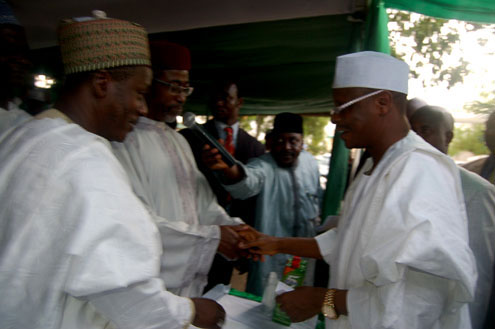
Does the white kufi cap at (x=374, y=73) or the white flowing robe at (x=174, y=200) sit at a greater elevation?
the white kufi cap at (x=374, y=73)

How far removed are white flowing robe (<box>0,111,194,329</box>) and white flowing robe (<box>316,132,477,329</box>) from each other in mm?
820

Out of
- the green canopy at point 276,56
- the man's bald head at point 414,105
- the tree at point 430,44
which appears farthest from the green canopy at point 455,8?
the man's bald head at point 414,105

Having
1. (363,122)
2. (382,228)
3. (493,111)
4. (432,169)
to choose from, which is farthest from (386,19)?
(382,228)

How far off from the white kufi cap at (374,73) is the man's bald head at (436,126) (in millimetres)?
1059

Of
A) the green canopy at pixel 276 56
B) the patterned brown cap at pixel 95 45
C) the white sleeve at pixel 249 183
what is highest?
the green canopy at pixel 276 56

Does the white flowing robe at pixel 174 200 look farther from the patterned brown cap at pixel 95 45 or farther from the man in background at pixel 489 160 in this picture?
the man in background at pixel 489 160

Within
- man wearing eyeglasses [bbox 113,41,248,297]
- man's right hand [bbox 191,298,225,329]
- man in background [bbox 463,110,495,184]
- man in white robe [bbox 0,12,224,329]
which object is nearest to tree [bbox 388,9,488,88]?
man in background [bbox 463,110,495,184]

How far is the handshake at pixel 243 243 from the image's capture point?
2168 mm

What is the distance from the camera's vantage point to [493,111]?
2127mm

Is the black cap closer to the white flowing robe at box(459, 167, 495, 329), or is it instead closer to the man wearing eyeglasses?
the man wearing eyeglasses

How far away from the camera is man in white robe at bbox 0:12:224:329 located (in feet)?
3.12

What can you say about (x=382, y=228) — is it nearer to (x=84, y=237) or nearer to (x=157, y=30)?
(x=84, y=237)

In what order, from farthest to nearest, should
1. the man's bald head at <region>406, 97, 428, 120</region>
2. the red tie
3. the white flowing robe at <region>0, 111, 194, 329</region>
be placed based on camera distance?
the red tie < the man's bald head at <region>406, 97, 428, 120</region> < the white flowing robe at <region>0, 111, 194, 329</region>

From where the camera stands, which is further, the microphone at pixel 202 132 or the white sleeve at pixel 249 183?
the white sleeve at pixel 249 183
